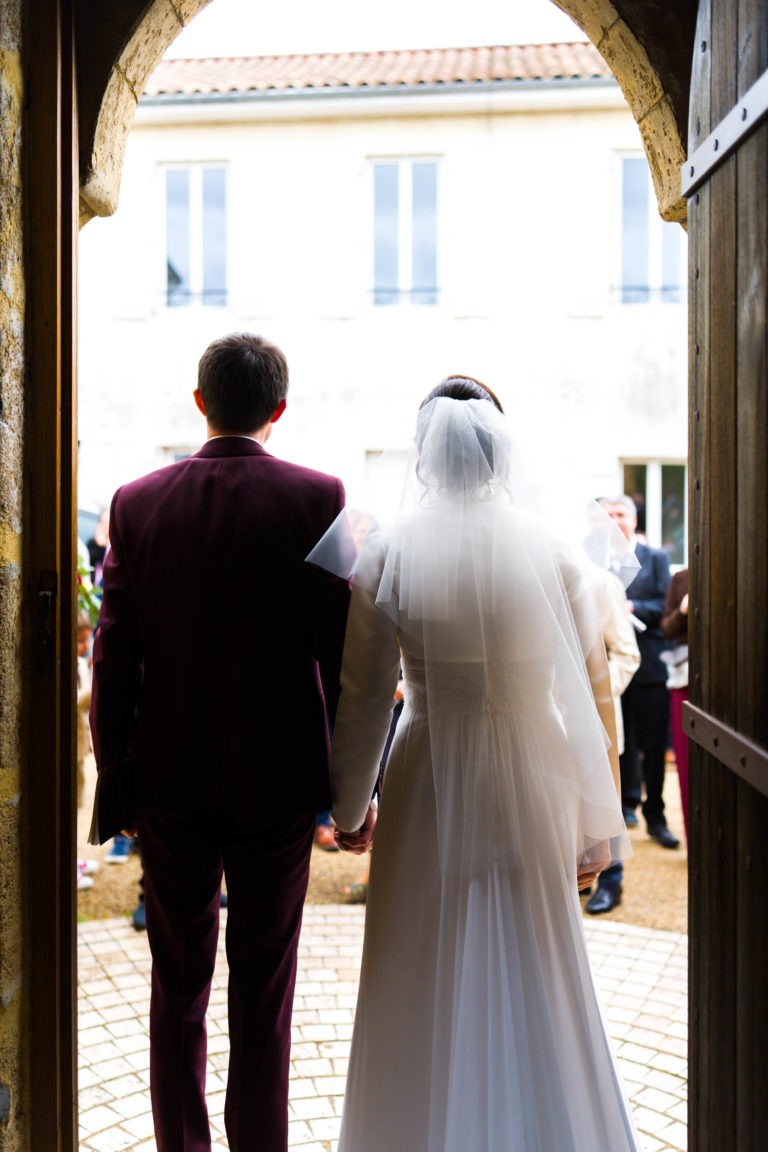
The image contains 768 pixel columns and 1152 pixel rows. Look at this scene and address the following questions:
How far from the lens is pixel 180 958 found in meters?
2.64

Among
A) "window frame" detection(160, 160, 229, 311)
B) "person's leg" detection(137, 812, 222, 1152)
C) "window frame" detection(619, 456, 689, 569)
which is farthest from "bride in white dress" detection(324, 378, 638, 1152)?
"window frame" detection(160, 160, 229, 311)

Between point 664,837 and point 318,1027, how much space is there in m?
3.39

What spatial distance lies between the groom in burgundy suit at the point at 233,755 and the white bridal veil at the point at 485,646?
0.19 metres

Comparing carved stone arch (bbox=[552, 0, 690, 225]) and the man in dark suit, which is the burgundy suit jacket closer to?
carved stone arch (bbox=[552, 0, 690, 225])

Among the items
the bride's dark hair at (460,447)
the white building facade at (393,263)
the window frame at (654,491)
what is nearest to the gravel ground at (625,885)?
the bride's dark hair at (460,447)

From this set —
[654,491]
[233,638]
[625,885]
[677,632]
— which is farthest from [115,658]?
[654,491]

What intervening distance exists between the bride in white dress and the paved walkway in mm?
1039

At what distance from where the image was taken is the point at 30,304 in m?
2.47

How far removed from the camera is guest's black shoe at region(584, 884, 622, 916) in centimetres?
553

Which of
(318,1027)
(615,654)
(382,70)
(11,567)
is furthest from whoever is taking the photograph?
(382,70)

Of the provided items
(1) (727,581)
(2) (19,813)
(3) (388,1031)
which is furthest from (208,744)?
(1) (727,581)

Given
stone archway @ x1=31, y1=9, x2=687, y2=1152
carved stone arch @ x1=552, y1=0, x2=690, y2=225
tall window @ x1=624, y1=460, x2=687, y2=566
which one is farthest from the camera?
tall window @ x1=624, y1=460, x2=687, y2=566

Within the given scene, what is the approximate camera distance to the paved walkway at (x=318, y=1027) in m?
3.39

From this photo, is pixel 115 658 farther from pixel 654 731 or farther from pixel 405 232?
pixel 405 232
